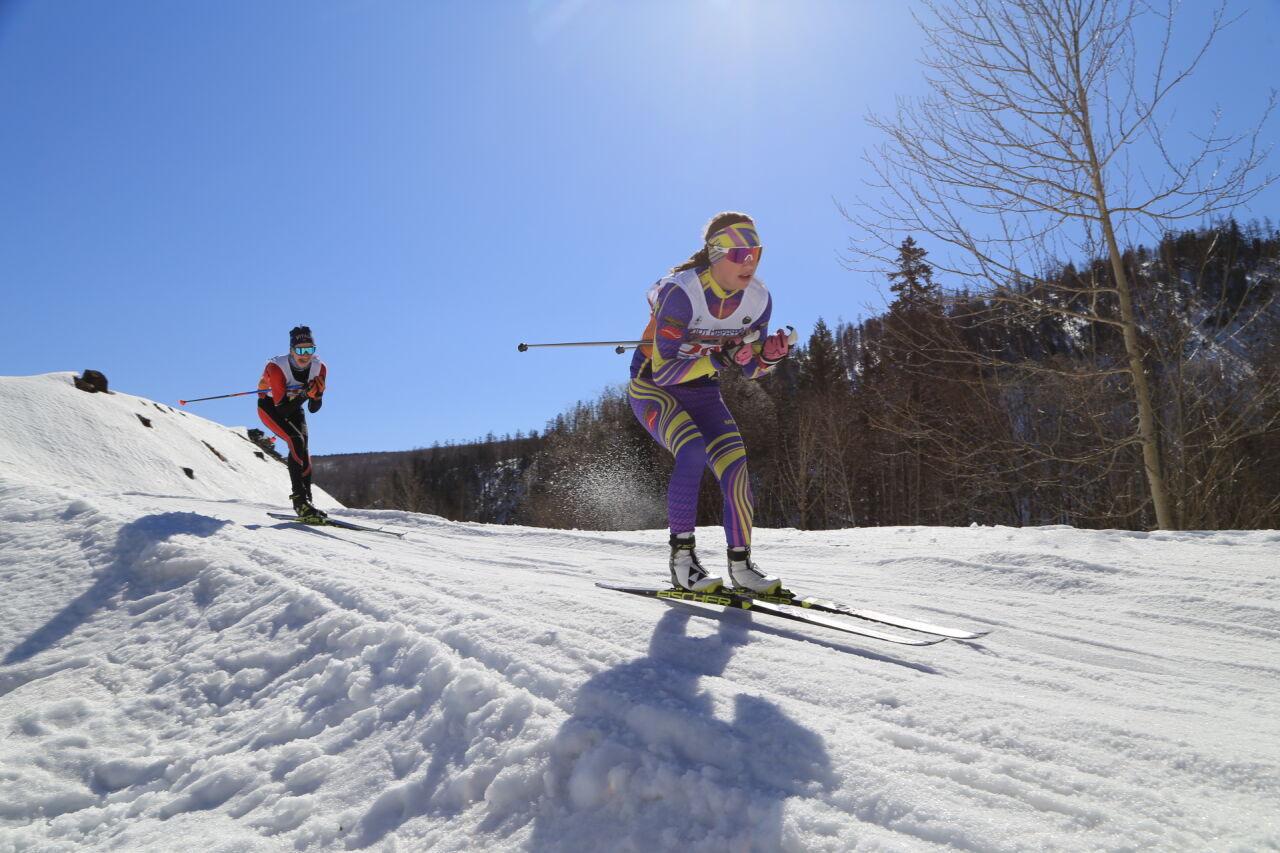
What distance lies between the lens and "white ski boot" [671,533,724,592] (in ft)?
12.7

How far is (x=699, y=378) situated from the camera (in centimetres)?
421

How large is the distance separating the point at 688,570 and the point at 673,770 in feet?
7.04

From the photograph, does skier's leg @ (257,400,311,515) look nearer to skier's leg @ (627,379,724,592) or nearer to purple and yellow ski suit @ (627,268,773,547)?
skier's leg @ (627,379,724,592)

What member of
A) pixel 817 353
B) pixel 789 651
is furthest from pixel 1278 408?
pixel 817 353

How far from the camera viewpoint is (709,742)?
1.98 m

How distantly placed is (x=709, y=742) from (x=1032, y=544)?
4.38 meters

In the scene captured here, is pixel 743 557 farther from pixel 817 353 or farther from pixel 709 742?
pixel 817 353

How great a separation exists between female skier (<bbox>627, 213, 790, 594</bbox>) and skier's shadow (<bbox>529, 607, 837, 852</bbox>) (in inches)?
61.8

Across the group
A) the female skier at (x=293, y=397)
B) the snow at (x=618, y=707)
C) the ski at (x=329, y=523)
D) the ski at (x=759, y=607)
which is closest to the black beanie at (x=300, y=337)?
the female skier at (x=293, y=397)

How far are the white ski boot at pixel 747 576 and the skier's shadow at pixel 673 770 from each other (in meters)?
1.42

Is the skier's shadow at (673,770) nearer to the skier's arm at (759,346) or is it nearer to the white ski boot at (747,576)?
the white ski boot at (747,576)

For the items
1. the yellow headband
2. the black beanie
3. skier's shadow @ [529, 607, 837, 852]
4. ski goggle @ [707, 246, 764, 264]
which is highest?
the black beanie

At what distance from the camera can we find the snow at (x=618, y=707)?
173cm

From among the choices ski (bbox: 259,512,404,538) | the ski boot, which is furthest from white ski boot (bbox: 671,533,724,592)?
the ski boot
